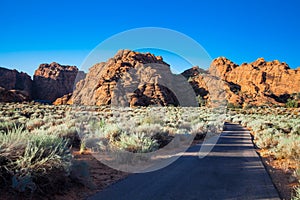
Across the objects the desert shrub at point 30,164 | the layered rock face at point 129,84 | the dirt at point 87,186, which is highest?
the layered rock face at point 129,84

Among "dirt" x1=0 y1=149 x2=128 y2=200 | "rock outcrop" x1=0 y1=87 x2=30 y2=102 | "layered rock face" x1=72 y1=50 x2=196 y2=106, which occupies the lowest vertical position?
"dirt" x1=0 y1=149 x2=128 y2=200

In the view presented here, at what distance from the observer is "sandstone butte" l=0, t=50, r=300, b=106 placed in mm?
50781

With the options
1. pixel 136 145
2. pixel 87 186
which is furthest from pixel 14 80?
pixel 87 186

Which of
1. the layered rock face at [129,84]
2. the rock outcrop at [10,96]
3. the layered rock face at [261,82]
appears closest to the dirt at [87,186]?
the layered rock face at [129,84]

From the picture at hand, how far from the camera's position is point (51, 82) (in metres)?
110

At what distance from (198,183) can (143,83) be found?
4559cm

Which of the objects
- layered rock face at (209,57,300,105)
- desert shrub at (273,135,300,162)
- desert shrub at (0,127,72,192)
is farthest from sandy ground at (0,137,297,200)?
layered rock face at (209,57,300,105)

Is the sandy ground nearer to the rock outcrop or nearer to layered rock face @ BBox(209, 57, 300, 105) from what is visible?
the rock outcrop

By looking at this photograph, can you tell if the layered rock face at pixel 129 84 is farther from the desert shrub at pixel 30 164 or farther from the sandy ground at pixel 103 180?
the desert shrub at pixel 30 164

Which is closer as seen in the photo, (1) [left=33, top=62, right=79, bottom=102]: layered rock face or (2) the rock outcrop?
(2) the rock outcrop

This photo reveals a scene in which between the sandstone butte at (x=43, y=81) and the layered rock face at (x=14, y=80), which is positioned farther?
the sandstone butte at (x=43, y=81)

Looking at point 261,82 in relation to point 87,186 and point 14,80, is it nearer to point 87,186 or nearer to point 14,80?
point 14,80

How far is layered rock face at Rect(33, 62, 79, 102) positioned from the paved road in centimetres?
10557

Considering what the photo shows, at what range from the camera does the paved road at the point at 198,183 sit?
495cm
